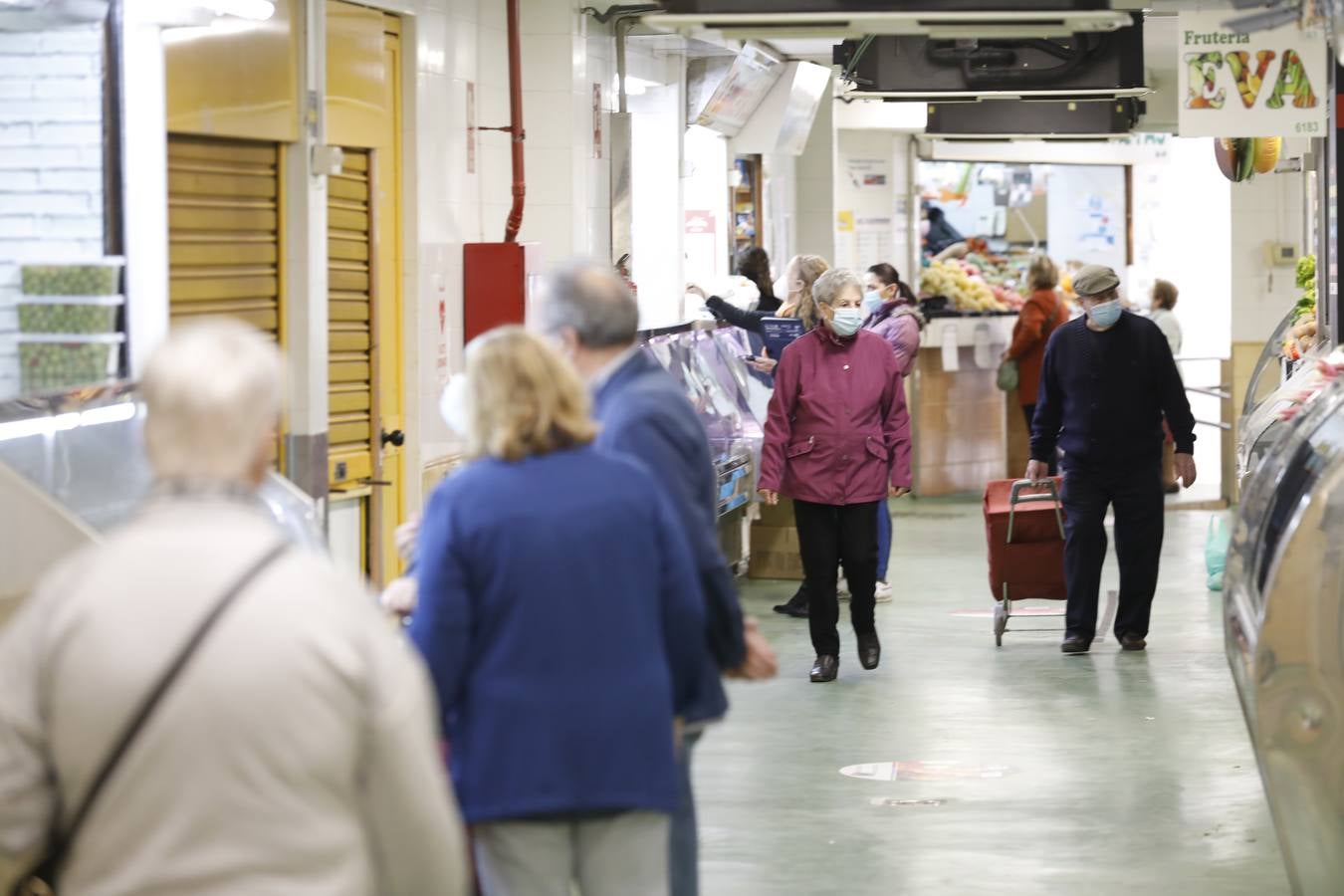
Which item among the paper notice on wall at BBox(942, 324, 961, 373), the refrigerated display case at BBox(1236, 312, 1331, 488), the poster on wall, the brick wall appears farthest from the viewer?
the paper notice on wall at BBox(942, 324, 961, 373)

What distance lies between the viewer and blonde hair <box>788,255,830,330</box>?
1005cm

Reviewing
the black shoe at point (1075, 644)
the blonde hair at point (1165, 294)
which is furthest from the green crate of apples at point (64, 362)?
the blonde hair at point (1165, 294)

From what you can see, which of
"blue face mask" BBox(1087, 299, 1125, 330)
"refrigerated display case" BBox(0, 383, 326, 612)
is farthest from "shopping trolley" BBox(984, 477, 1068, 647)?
"refrigerated display case" BBox(0, 383, 326, 612)

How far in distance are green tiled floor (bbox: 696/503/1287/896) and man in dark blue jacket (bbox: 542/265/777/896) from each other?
1694mm

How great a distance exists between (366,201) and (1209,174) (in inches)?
447

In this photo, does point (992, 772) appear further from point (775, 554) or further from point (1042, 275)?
point (1042, 275)

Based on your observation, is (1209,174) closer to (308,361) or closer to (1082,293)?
(1082,293)

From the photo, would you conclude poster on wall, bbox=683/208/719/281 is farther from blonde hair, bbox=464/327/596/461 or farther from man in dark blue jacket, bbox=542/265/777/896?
blonde hair, bbox=464/327/596/461

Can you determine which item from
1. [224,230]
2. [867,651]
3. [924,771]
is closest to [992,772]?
[924,771]

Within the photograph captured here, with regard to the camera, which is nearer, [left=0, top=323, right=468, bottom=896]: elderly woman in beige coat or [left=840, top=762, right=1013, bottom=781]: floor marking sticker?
[left=0, top=323, right=468, bottom=896]: elderly woman in beige coat

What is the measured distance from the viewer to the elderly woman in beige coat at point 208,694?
226cm

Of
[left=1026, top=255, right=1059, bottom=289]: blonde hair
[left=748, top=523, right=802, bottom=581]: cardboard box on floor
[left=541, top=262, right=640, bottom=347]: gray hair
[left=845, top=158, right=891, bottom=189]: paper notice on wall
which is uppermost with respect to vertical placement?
[left=845, top=158, right=891, bottom=189]: paper notice on wall

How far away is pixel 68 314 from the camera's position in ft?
15.8

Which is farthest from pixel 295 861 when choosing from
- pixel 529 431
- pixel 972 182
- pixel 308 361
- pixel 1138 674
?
pixel 972 182
